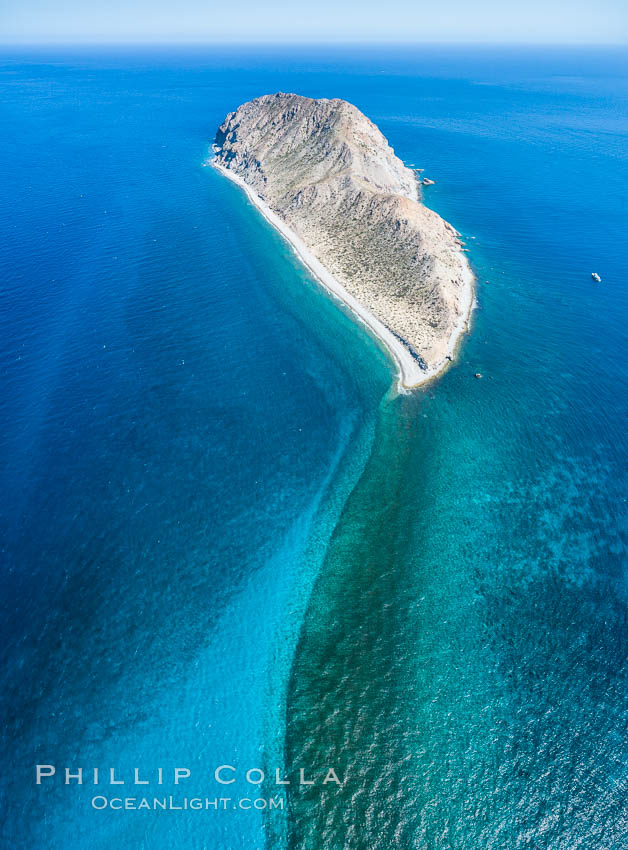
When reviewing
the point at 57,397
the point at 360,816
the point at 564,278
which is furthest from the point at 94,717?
the point at 564,278

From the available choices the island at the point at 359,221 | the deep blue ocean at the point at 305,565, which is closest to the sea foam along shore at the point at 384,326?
the island at the point at 359,221

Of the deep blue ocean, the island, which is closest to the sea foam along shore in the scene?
the island

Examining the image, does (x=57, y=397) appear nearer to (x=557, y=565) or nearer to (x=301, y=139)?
(x=557, y=565)

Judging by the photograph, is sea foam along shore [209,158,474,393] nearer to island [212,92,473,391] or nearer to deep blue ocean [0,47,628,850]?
island [212,92,473,391]

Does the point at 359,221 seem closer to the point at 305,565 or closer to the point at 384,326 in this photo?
the point at 384,326

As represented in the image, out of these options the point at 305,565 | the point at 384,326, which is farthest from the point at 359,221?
the point at 305,565

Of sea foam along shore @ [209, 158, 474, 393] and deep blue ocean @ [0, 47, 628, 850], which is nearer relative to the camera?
deep blue ocean @ [0, 47, 628, 850]

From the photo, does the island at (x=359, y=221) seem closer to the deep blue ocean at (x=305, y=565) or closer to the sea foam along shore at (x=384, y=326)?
the sea foam along shore at (x=384, y=326)
